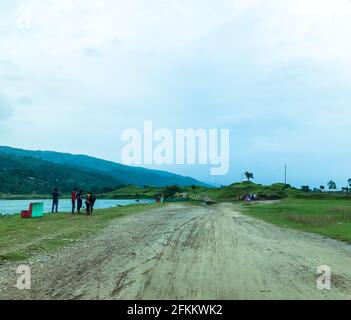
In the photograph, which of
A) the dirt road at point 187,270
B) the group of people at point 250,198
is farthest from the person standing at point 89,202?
the group of people at point 250,198

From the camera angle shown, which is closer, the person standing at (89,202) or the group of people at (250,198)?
the person standing at (89,202)

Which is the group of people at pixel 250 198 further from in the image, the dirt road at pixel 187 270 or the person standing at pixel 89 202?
the dirt road at pixel 187 270

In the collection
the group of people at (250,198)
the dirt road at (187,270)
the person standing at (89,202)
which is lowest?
the dirt road at (187,270)

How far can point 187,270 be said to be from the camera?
12.0 metres

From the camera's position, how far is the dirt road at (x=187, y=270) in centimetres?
954

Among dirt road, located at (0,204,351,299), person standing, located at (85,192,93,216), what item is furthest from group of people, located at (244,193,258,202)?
dirt road, located at (0,204,351,299)

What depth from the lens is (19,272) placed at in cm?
1227

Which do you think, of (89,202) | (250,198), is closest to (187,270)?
(89,202)

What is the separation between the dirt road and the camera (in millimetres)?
9539

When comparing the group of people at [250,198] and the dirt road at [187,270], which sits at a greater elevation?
the group of people at [250,198]

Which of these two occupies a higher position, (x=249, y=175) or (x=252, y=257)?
(x=249, y=175)
